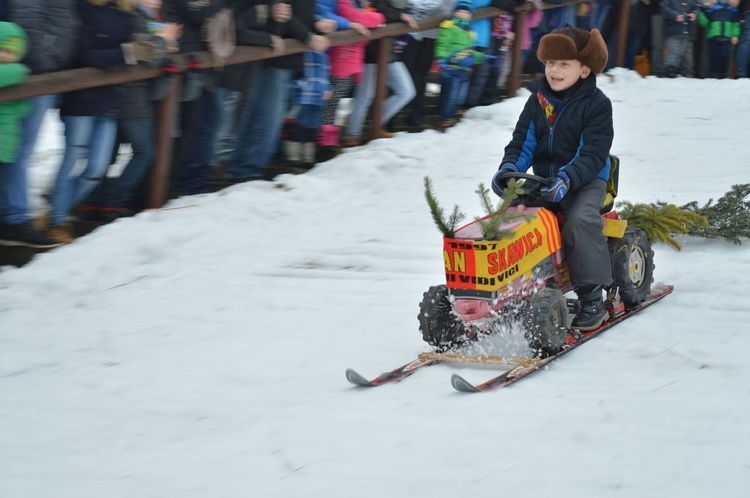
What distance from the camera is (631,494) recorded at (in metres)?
3.57

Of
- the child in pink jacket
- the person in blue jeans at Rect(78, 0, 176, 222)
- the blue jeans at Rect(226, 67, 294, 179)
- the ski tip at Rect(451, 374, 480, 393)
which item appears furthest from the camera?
the child in pink jacket

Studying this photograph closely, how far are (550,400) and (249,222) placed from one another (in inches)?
160

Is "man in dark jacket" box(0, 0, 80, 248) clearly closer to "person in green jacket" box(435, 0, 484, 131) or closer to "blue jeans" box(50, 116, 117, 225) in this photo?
"blue jeans" box(50, 116, 117, 225)

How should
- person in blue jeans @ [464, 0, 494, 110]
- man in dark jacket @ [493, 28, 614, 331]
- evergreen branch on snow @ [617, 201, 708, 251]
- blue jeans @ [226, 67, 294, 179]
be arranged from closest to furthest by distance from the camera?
man in dark jacket @ [493, 28, 614, 331] → evergreen branch on snow @ [617, 201, 708, 251] → blue jeans @ [226, 67, 294, 179] → person in blue jeans @ [464, 0, 494, 110]

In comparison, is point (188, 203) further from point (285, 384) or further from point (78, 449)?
point (78, 449)

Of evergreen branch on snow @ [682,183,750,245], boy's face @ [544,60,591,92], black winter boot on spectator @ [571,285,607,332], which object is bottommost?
black winter boot on spectator @ [571,285,607,332]

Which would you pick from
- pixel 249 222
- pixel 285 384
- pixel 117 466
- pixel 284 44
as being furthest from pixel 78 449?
pixel 284 44

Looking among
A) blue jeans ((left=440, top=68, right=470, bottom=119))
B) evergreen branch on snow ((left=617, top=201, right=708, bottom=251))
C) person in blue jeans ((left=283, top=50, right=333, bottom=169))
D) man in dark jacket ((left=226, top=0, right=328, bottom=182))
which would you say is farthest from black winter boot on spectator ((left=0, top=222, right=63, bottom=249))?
blue jeans ((left=440, top=68, right=470, bottom=119))

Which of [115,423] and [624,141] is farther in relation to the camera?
[624,141]

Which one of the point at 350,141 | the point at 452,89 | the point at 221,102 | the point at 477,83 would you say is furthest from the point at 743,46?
the point at 221,102

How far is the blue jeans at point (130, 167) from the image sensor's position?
7746 mm

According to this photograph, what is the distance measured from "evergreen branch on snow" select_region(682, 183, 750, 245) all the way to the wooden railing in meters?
3.83

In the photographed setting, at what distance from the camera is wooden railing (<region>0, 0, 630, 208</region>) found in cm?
696

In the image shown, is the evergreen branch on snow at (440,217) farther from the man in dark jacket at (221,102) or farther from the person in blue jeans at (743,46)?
the person in blue jeans at (743,46)
